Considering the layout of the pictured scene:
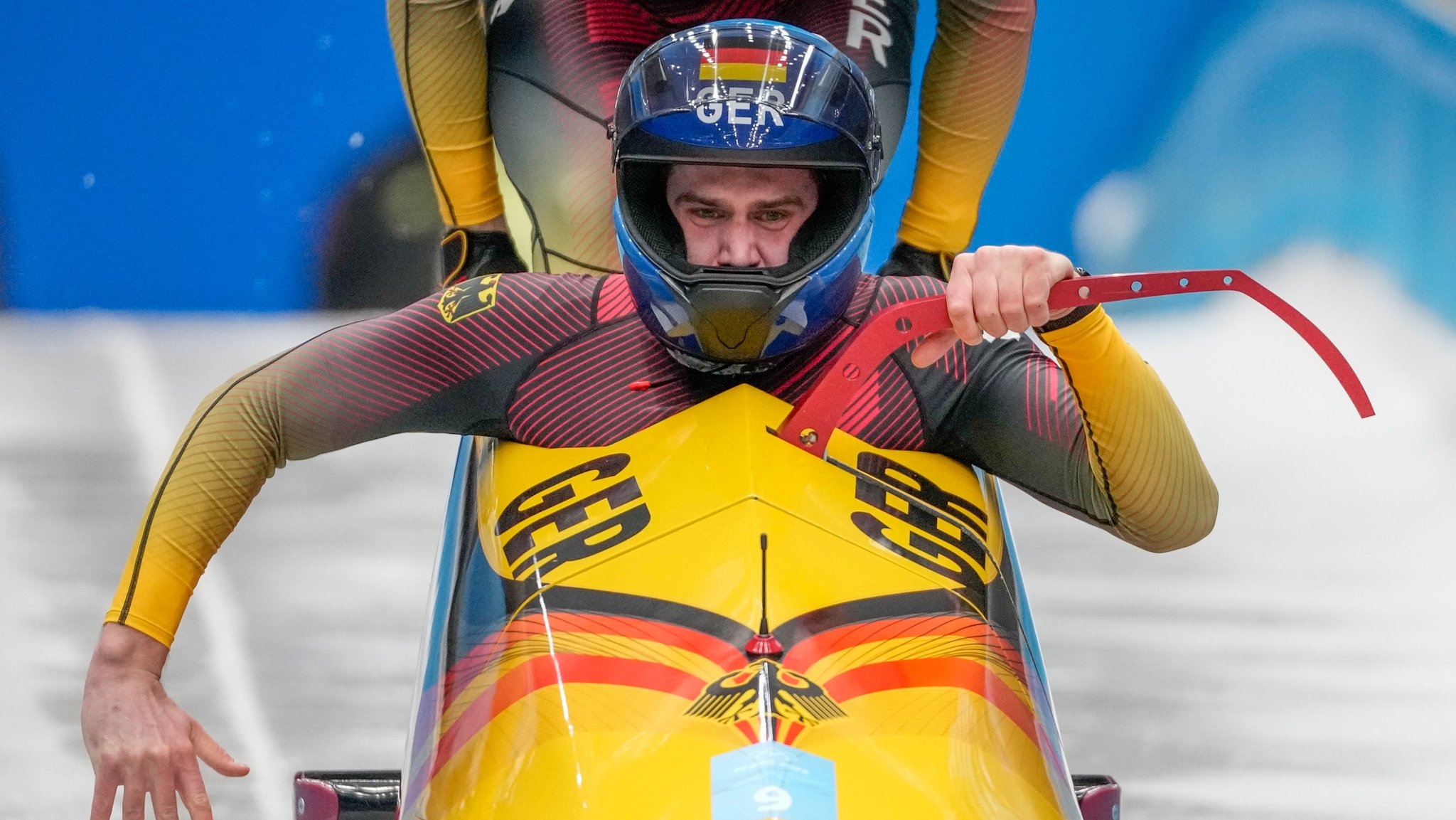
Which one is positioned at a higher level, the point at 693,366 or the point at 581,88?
the point at 581,88

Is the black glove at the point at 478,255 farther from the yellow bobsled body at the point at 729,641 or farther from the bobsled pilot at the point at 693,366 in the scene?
the yellow bobsled body at the point at 729,641

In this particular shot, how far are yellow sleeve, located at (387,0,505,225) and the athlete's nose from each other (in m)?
0.92

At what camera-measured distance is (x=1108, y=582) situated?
12.5 ft

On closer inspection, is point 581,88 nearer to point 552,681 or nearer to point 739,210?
point 739,210

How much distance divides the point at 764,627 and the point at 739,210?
0.59m

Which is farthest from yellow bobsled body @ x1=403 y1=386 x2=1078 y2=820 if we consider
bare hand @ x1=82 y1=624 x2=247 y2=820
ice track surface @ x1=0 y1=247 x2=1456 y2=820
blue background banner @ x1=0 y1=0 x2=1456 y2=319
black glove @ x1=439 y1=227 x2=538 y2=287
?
blue background banner @ x1=0 y1=0 x2=1456 y2=319

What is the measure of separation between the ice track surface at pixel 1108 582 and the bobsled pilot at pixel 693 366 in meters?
0.94

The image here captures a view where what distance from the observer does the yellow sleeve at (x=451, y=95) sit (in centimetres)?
291

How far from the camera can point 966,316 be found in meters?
1.73

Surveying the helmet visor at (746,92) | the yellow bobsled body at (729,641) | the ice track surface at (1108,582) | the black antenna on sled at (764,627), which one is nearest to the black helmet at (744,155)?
the helmet visor at (746,92)

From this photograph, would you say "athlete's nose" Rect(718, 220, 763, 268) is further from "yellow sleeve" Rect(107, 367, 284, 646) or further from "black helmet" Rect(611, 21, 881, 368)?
"yellow sleeve" Rect(107, 367, 284, 646)

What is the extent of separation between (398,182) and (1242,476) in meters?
2.63

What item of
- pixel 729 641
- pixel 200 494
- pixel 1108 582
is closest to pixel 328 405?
pixel 200 494

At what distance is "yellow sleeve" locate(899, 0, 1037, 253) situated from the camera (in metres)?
2.95
